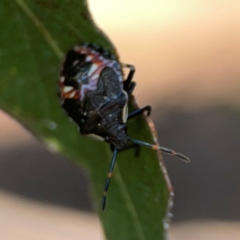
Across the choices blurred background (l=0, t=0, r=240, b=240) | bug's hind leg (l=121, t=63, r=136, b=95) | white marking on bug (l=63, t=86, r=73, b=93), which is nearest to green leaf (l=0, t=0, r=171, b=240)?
white marking on bug (l=63, t=86, r=73, b=93)

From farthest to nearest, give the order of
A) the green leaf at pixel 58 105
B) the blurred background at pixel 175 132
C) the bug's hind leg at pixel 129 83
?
the blurred background at pixel 175 132 → the bug's hind leg at pixel 129 83 → the green leaf at pixel 58 105

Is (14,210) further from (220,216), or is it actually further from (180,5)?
(180,5)

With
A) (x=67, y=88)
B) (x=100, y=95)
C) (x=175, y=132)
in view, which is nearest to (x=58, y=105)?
(x=67, y=88)

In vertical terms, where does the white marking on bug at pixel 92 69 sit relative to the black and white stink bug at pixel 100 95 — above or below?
above

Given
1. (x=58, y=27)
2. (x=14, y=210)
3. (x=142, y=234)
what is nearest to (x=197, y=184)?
(x=14, y=210)

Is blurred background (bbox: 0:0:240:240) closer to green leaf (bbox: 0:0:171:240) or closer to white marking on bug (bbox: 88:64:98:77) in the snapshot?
white marking on bug (bbox: 88:64:98:77)

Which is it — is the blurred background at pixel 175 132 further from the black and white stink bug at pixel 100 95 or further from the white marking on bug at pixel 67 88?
the white marking on bug at pixel 67 88

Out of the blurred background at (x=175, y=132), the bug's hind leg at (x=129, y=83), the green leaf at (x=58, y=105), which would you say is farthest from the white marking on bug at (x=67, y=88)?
the blurred background at (x=175, y=132)
